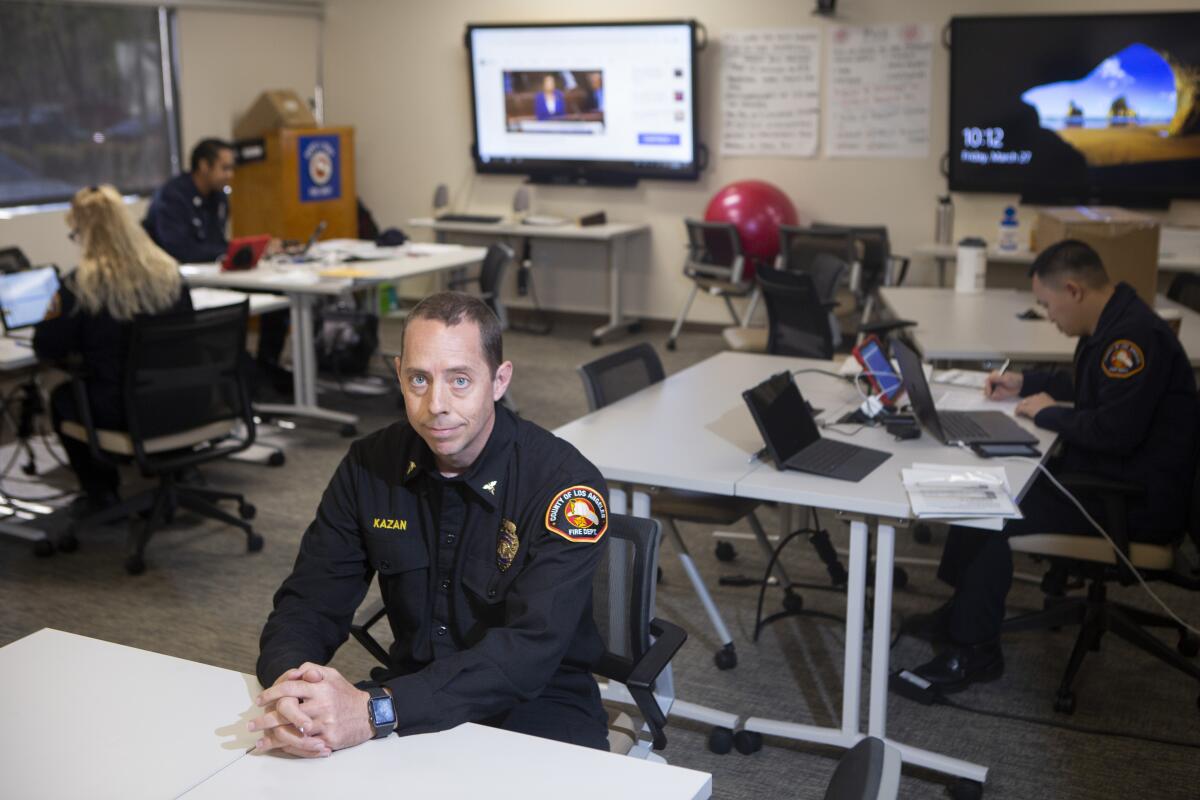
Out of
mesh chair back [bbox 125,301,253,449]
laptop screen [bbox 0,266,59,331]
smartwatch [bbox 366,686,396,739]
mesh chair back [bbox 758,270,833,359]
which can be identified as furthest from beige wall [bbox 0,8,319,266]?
smartwatch [bbox 366,686,396,739]

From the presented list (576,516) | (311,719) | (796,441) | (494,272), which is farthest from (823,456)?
(494,272)

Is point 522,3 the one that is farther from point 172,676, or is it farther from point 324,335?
point 172,676

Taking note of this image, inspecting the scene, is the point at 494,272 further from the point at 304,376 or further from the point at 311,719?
the point at 311,719

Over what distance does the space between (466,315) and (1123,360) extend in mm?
2130

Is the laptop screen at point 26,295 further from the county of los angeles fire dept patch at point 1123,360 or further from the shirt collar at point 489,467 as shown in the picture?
the county of los angeles fire dept patch at point 1123,360

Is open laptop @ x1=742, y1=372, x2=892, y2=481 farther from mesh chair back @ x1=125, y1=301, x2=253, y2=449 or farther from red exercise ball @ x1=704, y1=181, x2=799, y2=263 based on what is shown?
red exercise ball @ x1=704, y1=181, x2=799, y2=263

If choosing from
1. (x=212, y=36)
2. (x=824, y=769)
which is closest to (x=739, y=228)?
(x=212, y=36)

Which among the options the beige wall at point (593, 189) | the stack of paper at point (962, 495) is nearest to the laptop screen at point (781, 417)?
the stack of paper at point (962, 495)

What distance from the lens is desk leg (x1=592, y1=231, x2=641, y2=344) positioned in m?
8.27

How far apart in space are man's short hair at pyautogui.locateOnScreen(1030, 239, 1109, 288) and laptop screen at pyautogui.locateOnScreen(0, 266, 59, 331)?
3.67 m

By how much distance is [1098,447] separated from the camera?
10.9 ft

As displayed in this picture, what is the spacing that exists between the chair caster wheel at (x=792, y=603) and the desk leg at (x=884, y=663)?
0.95 meters

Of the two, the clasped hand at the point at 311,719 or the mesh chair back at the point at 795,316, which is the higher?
the mesh chair back at the point at 795,316

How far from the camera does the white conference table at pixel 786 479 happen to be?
295cm
